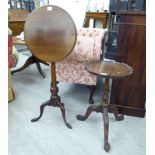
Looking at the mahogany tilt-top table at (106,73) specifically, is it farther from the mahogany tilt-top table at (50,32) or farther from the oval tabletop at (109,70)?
the mahogany tilt-top table at (50,32)

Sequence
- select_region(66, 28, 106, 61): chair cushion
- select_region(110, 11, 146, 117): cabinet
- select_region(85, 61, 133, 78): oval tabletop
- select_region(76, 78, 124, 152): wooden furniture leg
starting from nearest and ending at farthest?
select_region(85, 61, 133, 78): oval tabletop, select_region(76, 78, 124, 152): wooden furniture leg, select_region(110, 11, 146, 117): cabinet, select_region(66, 28, 106, 61): chair cushion

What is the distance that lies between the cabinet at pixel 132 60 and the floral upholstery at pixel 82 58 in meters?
0.27

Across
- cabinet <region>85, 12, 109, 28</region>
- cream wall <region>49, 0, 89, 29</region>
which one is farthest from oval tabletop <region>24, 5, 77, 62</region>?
cabinet <region>85, 12, 109, 28</region>

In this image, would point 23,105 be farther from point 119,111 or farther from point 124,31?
point 124,31

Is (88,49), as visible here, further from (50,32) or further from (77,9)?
(77,9)

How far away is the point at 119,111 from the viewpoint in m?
2.16

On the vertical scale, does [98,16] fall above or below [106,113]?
above

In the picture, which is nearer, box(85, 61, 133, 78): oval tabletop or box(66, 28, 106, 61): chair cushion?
box(85, 61, 133, 78): oval tabletop

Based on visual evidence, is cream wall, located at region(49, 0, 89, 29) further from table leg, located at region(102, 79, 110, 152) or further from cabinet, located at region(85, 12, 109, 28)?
table leg, located at region(102, 79, 110, 152)

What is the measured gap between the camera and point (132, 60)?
1.95 m

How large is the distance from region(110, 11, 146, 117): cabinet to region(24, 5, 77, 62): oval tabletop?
54 centimetres

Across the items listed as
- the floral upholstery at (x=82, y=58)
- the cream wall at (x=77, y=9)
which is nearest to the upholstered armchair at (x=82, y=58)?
the floral upholstery at (x=82, y=58)

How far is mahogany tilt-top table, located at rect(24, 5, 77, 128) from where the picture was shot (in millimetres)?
1650

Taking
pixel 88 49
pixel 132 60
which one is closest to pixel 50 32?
pixel 88 49
